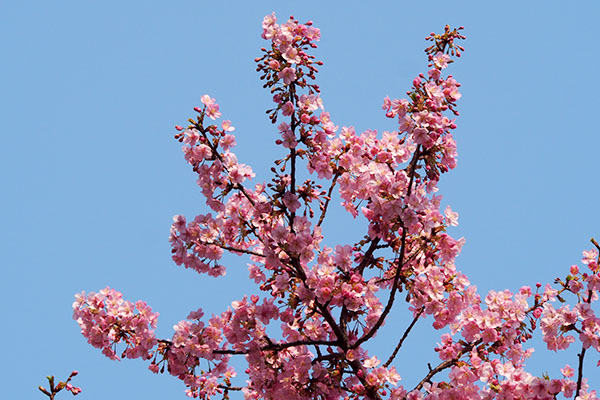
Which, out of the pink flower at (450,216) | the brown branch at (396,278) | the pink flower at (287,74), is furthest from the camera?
the pink flower at (450,216)

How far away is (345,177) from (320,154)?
394 millimetres

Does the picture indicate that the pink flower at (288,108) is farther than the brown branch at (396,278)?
Yes

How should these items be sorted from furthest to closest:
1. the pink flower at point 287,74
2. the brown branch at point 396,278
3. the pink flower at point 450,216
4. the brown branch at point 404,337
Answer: the brown branch at point 404,337 → the pink flower at point 450,216 → the pink flower at point 287,74 → the brown branch at point 396,278

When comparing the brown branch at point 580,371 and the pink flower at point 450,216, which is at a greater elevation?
the pink flower at point 450,216

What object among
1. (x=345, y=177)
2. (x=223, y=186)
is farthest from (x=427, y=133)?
(x=223, y=186)

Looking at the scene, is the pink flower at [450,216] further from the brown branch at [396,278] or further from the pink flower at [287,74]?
the pink flower at [287,74]

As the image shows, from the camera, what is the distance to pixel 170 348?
765 centimetres

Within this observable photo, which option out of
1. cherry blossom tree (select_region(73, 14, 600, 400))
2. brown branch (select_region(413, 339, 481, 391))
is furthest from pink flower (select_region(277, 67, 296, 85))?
brown branch (select_region(413, 339, 481, 391))

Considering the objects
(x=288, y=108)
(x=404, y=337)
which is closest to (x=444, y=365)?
(x=404, y=337)

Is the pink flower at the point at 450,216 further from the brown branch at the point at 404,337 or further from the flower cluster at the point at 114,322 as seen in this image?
the flower cluster at the point at 114,322

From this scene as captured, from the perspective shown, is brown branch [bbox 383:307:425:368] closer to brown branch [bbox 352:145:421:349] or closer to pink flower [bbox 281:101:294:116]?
brown branch [bbox 352:145:421:349]

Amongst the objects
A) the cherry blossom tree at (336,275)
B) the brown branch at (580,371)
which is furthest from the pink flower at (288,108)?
the brown branch at (580,371)

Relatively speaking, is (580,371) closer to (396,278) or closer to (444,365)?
(444,365)

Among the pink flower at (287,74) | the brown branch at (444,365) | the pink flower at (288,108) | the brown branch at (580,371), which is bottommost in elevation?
the brown branch at (580,371)
